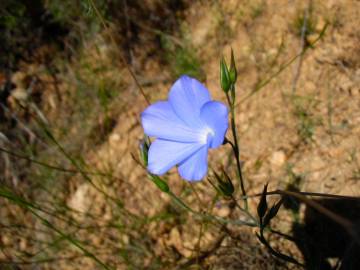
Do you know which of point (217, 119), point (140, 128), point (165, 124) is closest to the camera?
point (217, 119)

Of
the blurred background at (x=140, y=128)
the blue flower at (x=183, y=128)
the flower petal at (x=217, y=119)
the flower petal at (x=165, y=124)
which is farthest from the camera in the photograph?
the blurred background at (x=140, y=128)

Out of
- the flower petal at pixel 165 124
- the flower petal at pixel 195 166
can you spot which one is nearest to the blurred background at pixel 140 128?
the flower petal at pixel 165 124

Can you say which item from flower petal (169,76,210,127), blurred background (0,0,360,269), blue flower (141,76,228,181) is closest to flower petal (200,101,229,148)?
blue flower (141,76,228,181)

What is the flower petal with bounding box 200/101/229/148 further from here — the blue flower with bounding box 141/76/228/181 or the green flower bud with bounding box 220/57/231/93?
the green flower bud with bounding box 220/57/231/93

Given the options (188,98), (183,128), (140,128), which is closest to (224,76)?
(188,98)

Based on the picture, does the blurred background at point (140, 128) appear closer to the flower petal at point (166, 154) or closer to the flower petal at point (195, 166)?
the flower petal at point (166, 154)

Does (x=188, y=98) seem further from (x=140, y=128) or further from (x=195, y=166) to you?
(x=140, y=128)

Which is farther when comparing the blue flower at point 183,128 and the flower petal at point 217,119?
the blue flower at point 183,128
